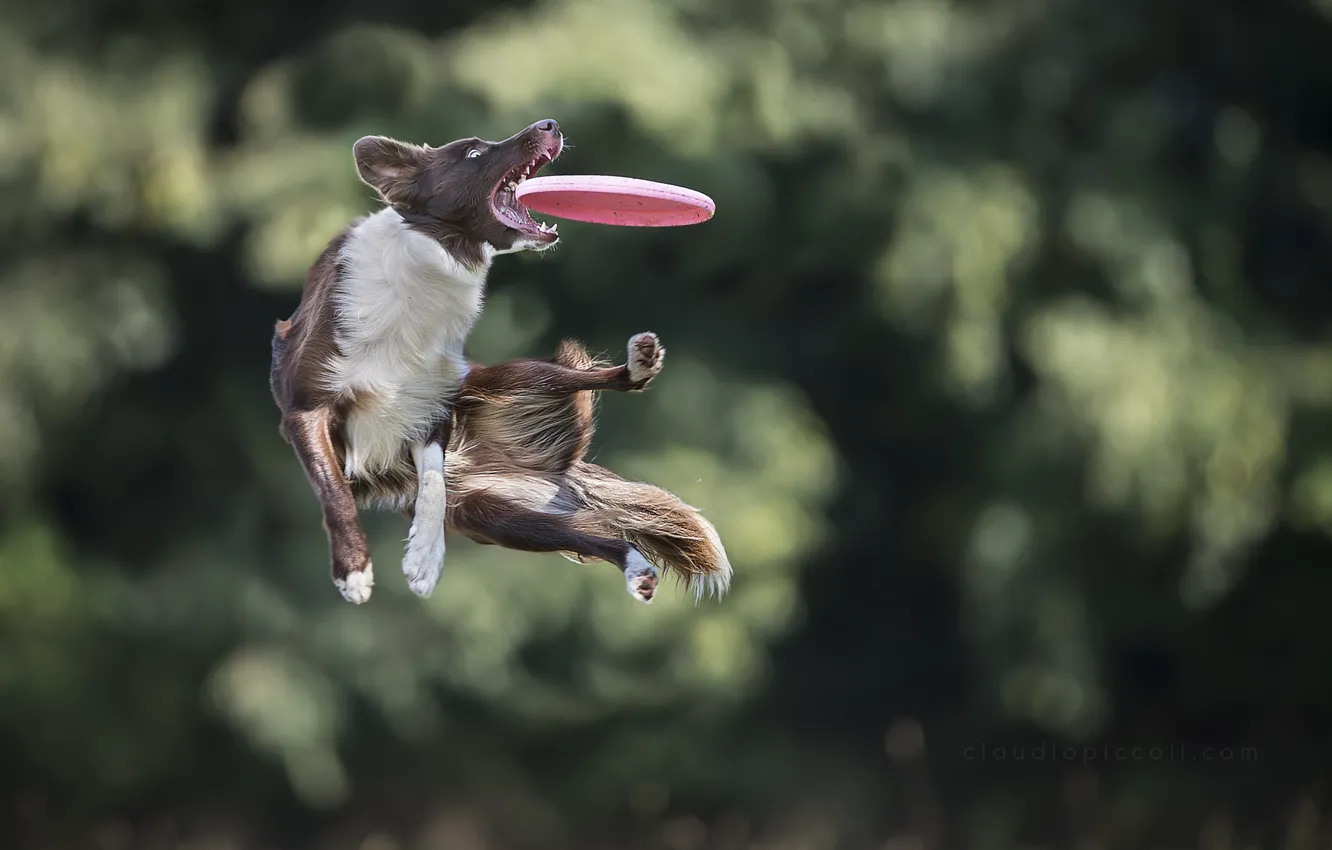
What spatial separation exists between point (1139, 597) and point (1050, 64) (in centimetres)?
497

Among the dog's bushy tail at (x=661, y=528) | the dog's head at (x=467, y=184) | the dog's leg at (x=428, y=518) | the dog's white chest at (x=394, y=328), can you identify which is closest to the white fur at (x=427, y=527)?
the dog's leg at (x=428, y=518)

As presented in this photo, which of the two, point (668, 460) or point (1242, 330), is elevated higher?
point (1242, 330)

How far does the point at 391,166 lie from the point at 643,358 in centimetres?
93

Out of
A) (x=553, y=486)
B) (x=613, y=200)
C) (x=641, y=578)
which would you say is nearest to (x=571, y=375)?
(x=553, y=486)

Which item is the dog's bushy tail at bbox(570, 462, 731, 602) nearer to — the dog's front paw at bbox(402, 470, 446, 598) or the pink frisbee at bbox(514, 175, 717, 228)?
the dog's front paw at bbox(402, 470, 446, 598)

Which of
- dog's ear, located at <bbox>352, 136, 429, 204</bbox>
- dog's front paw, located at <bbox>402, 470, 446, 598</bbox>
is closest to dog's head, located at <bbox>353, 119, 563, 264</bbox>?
dog's ear, located at <bbox>352, 136, 429, 204</bbox>

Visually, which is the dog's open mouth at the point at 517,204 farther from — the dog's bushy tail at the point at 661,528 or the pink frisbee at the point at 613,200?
the dog's bushy tail at the point at 661,528

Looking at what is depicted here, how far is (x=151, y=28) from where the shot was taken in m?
15.5

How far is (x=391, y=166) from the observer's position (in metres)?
4.99

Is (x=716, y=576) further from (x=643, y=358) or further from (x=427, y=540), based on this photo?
(x=427, y=540)

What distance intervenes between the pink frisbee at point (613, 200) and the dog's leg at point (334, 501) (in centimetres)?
82

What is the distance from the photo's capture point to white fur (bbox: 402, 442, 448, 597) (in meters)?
4.55

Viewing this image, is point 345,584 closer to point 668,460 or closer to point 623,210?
point 623,210

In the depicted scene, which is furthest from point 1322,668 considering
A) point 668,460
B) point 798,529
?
point 668,460
